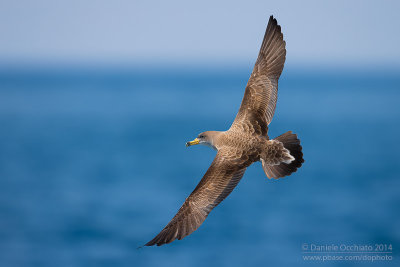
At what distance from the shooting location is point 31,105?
552 ft

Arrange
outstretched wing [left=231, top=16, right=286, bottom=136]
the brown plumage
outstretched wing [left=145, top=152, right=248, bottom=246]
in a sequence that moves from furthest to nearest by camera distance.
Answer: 1. outstretched wing [left=231, top=16, right=286, bottom=136]
2. the brown plumage
3. outstretched wing [left=145, top=152, right=248, bottom=246]

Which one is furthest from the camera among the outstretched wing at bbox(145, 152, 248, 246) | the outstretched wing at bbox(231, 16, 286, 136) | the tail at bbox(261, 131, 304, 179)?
the outstretched wing at bbox(231, 16, 286, 136)

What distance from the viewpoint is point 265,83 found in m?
11.7

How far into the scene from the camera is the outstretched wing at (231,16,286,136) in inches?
444

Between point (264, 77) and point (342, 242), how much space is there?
4892 centimetres

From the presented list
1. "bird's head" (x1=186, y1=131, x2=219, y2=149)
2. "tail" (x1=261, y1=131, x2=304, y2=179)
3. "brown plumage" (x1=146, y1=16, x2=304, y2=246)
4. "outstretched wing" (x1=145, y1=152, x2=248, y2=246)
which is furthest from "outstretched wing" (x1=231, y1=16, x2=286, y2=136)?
"outstretched wing" (x1=145, y1=152, x2=248, y2=246)

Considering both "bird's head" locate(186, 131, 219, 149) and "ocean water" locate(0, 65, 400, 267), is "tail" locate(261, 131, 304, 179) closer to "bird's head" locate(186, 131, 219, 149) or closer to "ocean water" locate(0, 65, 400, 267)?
"bird's head" locate(186, 131, 219, 149)

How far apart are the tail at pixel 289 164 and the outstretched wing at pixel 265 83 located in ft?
2.89

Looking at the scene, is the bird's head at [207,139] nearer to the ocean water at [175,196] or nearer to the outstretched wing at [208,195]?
the outstretched wing at [208,195]

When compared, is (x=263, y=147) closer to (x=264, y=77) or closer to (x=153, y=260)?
(x=264, y=77)

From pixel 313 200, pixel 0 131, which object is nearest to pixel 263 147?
pixel 313 200

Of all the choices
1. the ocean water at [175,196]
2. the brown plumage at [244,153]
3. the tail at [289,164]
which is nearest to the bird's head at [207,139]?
the brown plumage at [244,153]

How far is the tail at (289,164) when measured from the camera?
1001 cm

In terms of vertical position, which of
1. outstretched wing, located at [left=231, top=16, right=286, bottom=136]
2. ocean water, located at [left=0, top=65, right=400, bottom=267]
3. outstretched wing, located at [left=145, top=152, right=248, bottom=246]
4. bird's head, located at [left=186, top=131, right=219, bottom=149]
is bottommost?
outstretched wing, located at [left=145, top=152, right=248, bottom=246]
